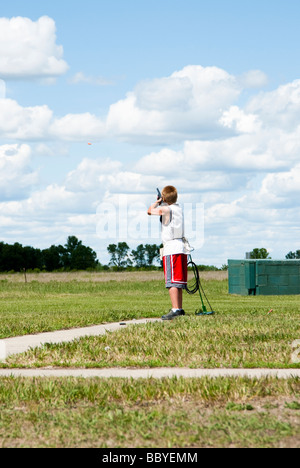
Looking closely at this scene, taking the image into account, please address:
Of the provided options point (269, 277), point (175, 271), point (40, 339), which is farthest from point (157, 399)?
point (269, 277)

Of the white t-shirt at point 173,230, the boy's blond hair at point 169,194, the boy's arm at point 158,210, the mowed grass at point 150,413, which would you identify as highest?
the boy's blond hair at point 169,194

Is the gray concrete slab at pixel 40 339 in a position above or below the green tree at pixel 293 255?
below

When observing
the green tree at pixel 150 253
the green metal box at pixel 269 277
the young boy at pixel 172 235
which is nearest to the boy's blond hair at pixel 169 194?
the young boy at pixel 172 235

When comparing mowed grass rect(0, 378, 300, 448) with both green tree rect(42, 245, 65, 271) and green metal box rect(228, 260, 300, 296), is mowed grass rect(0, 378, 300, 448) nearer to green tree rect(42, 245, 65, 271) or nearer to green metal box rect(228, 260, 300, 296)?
green metal box rect(228, 260, 300, 296)

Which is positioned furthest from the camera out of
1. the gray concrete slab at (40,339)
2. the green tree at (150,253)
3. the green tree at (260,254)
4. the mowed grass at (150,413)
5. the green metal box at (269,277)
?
the green tree at (150,253)

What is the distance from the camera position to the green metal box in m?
28.6

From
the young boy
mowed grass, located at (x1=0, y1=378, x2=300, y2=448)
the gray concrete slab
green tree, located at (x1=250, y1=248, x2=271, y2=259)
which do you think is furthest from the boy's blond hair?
green tree, located at (x1=250, y1=248, x2=271, y2=259)

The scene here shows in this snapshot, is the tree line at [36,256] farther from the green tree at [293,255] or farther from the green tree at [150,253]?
the green tree at [293,255]

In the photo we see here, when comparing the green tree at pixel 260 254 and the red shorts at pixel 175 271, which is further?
the green tree at pixel 260 254

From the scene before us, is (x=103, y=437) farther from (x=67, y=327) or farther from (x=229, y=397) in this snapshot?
(x=67, y=327)

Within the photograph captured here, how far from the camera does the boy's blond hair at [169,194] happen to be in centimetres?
1209

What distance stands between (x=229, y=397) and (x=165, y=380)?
0.85m

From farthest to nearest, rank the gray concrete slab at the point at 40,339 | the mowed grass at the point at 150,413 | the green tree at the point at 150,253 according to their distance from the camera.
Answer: the green tree at the point at 150,253 < the gray concrete slab at the point at 40,339 < the mowed grass at the point at 150,413

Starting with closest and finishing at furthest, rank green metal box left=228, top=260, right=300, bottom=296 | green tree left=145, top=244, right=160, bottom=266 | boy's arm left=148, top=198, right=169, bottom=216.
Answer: boy's arm left=148, top=198, right=169, bottom=216, green metal box left=228, top=260, right=300, bottom=296, green tree left=145, top=244, right=160, bottom=266
